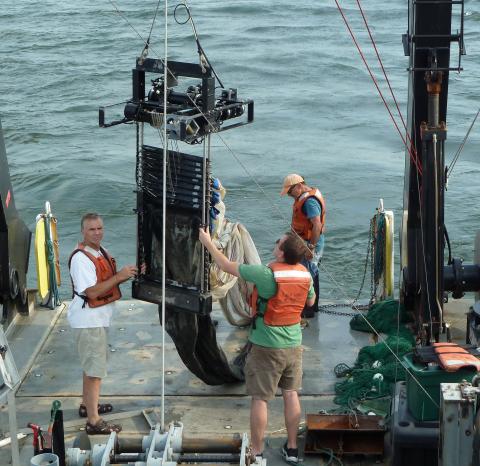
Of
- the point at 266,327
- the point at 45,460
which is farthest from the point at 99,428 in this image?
the point at 45,460

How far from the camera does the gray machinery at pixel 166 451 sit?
5078 mm

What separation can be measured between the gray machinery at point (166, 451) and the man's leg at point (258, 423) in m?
1.90

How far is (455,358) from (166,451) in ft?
8.14

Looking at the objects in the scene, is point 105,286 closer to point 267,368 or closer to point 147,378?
point 267,368

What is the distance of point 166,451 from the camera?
16.6 ft

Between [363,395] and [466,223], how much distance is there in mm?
11016

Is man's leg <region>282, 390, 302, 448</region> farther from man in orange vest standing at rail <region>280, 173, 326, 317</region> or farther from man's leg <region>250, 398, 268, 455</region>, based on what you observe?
man in orange vest standing at rail <region>280, 173, 326, 317</region>

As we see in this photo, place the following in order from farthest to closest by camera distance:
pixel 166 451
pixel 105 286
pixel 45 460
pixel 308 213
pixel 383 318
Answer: pixel 383 318
pixel 308 213
pixel 105 286
pixel 45 460
pixel 166 451

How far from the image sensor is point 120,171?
2153 centimetres

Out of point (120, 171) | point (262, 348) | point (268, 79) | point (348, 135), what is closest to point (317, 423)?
point (262, 348)

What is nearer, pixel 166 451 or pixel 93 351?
pixel 166 451

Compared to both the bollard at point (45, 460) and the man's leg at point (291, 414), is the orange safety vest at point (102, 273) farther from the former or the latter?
the bollard at point (45, 460)

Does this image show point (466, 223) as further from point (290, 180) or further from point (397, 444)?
point (397, 444)

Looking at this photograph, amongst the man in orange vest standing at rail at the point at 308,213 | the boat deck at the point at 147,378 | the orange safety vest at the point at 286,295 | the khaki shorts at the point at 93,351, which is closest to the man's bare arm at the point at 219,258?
the orange safety vest at the point at 286,295
